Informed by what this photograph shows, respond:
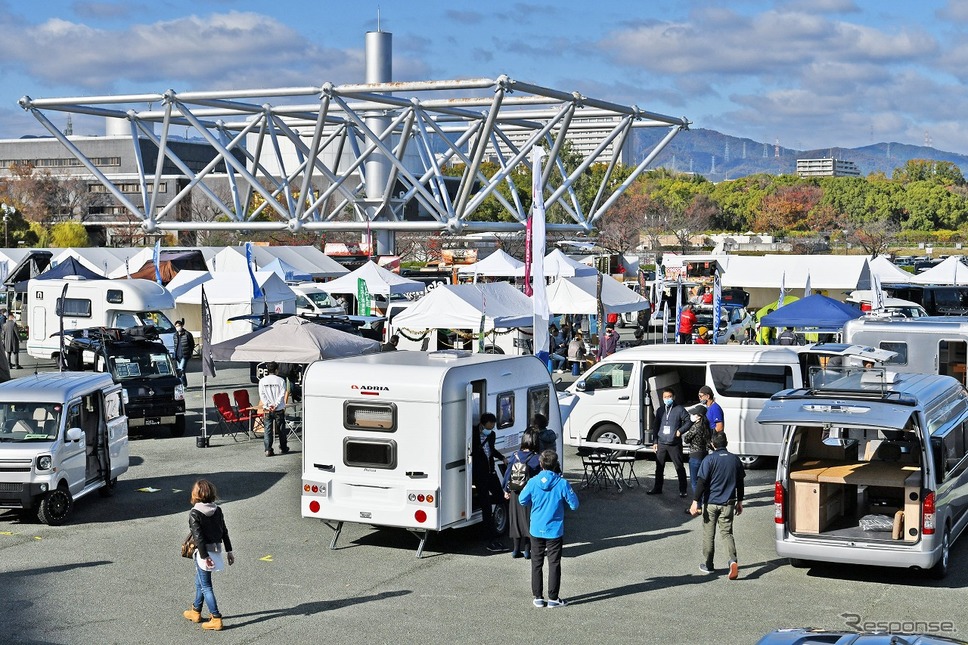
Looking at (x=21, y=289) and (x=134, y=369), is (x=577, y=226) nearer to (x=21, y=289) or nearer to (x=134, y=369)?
(x=21, y=289)

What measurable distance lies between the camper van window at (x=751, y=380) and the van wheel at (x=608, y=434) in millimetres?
1678

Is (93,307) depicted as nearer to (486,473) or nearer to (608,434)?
(608,434)

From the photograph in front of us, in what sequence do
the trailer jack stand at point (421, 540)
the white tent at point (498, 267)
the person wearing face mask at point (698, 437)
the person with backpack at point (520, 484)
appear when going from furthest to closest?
1. the white tent at point (498, 267)
2. the person wearing face mask at point (698, 437)
3. the trailer jack stand at point (421, 540)
4. the person with backpack at point (520, 484)

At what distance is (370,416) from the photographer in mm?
12672

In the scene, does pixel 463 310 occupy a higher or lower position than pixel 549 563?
higher

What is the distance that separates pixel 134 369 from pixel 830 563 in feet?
44.9

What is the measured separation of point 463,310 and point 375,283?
377 inches

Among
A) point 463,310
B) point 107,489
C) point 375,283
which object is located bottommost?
point 107,489

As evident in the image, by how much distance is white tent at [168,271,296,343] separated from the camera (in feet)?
104

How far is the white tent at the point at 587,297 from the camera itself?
30547 mm

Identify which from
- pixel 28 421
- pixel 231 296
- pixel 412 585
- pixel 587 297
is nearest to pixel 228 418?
pixel 28 421

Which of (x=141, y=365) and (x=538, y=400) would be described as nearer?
(x=538, y=400)

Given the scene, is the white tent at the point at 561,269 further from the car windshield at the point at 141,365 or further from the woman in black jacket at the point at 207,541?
the woman in black jacket at the point at 207,541

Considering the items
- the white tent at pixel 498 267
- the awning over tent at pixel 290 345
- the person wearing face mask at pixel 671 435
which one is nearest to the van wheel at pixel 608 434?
the person wearing face mask at pixel 671 435
